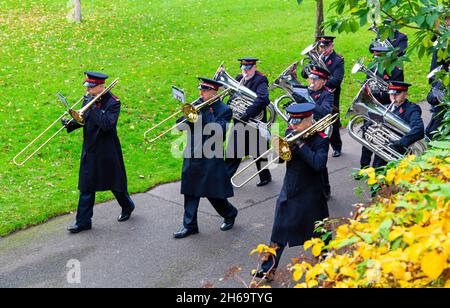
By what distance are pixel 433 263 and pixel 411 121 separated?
18.6 ft

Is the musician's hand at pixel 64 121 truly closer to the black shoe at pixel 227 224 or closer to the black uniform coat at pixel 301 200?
the black shoe at pixel 227 224

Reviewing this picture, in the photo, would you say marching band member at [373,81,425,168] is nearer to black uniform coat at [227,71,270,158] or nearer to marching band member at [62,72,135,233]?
black uniform coat at [227,71,270,158]

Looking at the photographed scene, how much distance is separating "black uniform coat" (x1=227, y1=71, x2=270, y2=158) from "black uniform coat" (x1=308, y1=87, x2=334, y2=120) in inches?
28.0

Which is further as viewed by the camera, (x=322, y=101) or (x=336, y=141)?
(x=336, y=141)

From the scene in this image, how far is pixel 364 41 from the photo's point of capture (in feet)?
57.4

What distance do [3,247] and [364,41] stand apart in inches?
496

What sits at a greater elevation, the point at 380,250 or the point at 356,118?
the point at 380,250

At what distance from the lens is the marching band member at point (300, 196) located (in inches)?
253

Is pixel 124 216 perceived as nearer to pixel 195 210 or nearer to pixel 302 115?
pixel 195 210

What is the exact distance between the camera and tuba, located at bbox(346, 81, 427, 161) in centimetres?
805

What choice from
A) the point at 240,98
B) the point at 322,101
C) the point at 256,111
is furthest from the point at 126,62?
the point at 322,101

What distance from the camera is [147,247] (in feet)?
24.4

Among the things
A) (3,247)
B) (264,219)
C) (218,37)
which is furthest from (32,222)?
(218,37)
